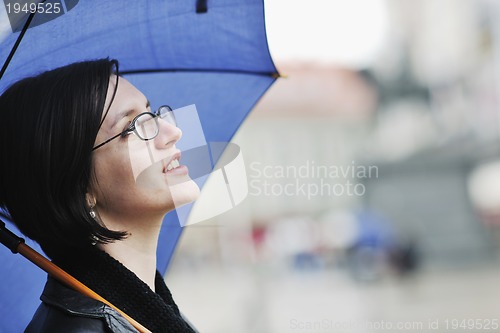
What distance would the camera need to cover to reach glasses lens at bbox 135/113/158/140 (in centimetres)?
162

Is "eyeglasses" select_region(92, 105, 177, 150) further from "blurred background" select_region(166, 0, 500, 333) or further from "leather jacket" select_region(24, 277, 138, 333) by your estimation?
"blurred background" select_region(166, 0, 500, 333)

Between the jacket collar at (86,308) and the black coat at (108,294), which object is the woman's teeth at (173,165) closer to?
the black coat at (108,294)

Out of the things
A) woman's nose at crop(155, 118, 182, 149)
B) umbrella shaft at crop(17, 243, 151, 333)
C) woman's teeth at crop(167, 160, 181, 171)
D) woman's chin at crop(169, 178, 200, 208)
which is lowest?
umbrella shaft at crop(17, 243, 151, 333)

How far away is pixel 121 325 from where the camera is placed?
1.40m

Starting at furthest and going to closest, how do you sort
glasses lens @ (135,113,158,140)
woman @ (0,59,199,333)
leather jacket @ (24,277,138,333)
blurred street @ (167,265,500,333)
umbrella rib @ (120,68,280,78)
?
blurred street @ (167,265,500,333), umbrella rib @ (120,68,280,78), glasses lens @ (135,113,158,140), woman @ (0,59,199,333), leather jacket @ (24,277,138,333)

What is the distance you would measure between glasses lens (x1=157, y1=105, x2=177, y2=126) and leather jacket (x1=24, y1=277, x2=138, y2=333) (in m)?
0.45

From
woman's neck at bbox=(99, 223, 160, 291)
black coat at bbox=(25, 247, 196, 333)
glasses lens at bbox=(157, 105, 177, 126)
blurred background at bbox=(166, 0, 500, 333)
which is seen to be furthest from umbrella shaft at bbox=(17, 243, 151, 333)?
blurred background at bbox=(166, 0, 500, 333)

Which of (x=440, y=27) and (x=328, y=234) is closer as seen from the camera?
(x=328, y=234)

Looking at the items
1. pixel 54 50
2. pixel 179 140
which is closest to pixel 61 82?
pixel 54 50

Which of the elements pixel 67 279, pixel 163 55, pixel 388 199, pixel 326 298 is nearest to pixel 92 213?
pixel 67 279

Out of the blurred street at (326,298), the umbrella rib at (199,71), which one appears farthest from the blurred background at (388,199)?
the umbrella rib at (199,71)

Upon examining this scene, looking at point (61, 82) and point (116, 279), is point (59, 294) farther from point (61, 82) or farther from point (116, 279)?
point (61, 82)

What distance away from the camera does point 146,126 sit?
1.64 meters

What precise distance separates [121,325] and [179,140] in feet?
1.70
